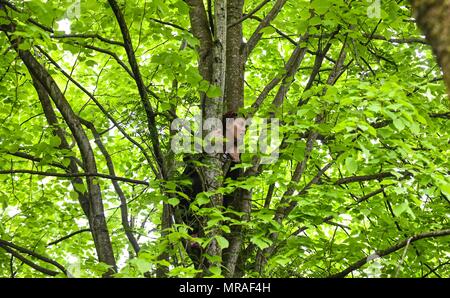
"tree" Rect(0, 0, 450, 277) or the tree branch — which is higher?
→ "tree" Rect(0, 0, 450, 277)

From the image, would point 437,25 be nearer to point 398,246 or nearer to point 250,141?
point 398,246

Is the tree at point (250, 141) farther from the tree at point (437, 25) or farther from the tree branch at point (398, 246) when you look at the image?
the tree at point (437, 25)

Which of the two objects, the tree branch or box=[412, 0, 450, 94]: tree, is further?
the tree branch

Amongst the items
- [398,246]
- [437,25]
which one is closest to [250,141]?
[398,246]

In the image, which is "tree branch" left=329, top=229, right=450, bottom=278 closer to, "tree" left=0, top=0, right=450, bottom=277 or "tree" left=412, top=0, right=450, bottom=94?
"tree" left=0, top=0, right=450, bottom=277

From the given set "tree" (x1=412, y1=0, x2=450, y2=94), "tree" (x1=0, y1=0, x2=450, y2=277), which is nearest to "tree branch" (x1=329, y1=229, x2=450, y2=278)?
"tree" (x1=0, y1=0, x2=450, y2=277)

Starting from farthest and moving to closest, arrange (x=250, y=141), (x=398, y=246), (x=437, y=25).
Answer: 1. (x=250, y=141)
2. (x=398, y=246)
3. (x=437, y=25)

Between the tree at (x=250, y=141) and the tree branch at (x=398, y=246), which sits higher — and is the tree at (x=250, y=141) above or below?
above

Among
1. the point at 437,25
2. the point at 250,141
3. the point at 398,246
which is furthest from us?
the point at 250,141

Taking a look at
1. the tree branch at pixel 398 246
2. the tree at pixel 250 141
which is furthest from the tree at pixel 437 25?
the tree branch at pixel 398 246

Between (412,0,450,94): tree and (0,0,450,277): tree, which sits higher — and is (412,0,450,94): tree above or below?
below

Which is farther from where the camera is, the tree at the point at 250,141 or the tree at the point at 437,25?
the tree at the point at 250,141

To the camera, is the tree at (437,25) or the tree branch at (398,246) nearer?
the tree at (437,25)
